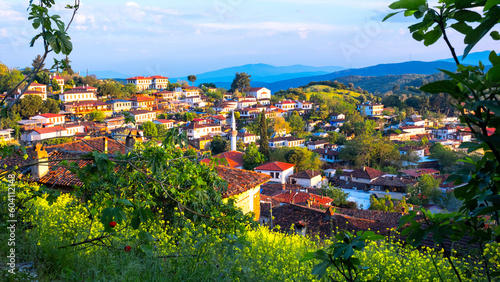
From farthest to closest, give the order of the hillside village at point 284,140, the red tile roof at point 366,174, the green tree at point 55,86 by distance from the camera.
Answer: the green tree at point 55,86 → the red tile roof at point 366,174 → the hillside village at point 284,140

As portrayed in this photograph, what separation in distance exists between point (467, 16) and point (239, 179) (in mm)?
5927

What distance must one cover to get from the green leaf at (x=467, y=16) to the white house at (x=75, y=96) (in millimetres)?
48333

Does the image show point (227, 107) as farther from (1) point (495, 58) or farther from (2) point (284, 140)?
(1) point (495, 58)

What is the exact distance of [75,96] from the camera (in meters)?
44.6

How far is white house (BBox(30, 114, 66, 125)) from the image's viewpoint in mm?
34778

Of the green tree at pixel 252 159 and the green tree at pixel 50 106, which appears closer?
the green tree at pixel 252 159

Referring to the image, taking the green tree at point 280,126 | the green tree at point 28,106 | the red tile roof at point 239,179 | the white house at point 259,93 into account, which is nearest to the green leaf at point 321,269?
the red tile roof at point 239,179

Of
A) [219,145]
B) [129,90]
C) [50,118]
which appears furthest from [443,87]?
[129,90]

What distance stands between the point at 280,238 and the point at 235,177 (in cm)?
358

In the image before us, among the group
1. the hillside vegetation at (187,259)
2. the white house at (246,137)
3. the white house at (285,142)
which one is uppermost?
the hillside vegetation at (187,259)

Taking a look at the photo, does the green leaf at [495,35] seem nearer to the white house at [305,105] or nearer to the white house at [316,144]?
the white house at [316,144]

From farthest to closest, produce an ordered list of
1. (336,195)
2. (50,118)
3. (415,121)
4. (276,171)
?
(415,121) → (50,118) → (276,171) → (336,195)

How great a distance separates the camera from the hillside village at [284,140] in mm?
10469

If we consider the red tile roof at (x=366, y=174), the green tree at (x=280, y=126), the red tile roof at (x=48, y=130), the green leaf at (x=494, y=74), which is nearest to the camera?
the green leaf at (x=494, y=74)
